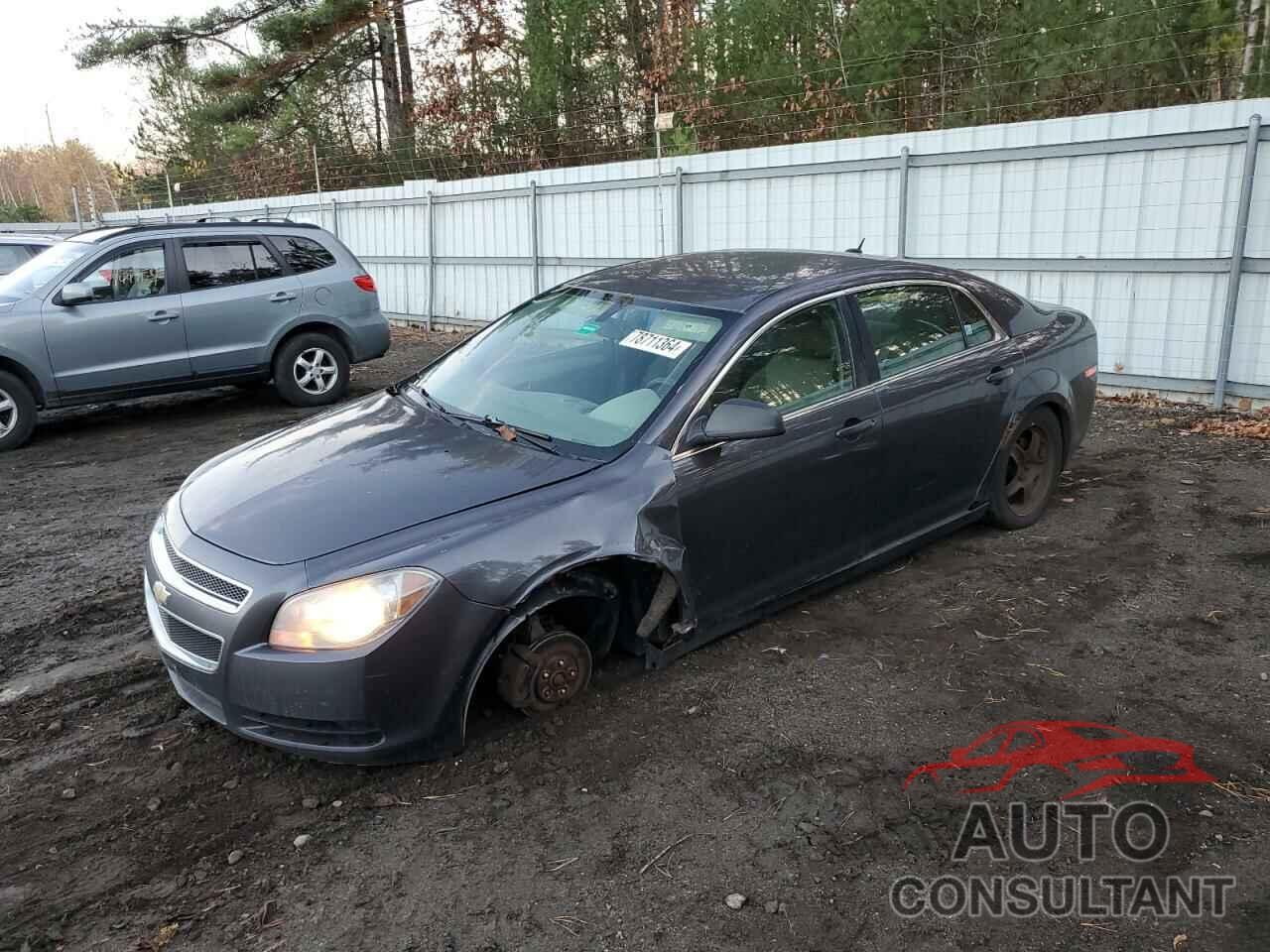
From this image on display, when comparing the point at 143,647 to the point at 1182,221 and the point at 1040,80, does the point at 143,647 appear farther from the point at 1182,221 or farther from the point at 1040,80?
the point at 1040,80

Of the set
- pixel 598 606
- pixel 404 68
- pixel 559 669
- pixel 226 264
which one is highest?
pixel 404 68

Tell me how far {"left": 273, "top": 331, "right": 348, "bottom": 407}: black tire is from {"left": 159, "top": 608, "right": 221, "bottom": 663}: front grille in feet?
21.0

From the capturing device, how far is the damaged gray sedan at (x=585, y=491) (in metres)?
3.05

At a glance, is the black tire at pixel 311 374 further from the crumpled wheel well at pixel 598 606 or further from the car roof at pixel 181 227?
the crumpled wheel well at pixel 598 606

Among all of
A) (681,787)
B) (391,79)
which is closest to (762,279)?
(681,787)

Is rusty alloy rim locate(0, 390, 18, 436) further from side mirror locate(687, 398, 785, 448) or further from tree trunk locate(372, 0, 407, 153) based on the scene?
tree trunk locate(372, 0, 407, 153)

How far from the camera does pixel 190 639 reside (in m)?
3.24

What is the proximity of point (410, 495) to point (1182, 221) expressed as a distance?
7.26 meters

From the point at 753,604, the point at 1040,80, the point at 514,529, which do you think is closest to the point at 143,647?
the point at 514,529

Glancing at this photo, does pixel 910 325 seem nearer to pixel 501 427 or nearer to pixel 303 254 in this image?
pixel 501 427

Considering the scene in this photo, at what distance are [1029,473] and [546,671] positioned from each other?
10.7ft

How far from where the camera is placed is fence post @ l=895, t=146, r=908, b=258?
932 centimetres

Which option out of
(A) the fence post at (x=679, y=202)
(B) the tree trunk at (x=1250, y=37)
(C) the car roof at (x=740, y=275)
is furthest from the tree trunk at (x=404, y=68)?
(C) the car roof at (x=740, y=275)

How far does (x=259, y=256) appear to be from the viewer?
30.3 feet
